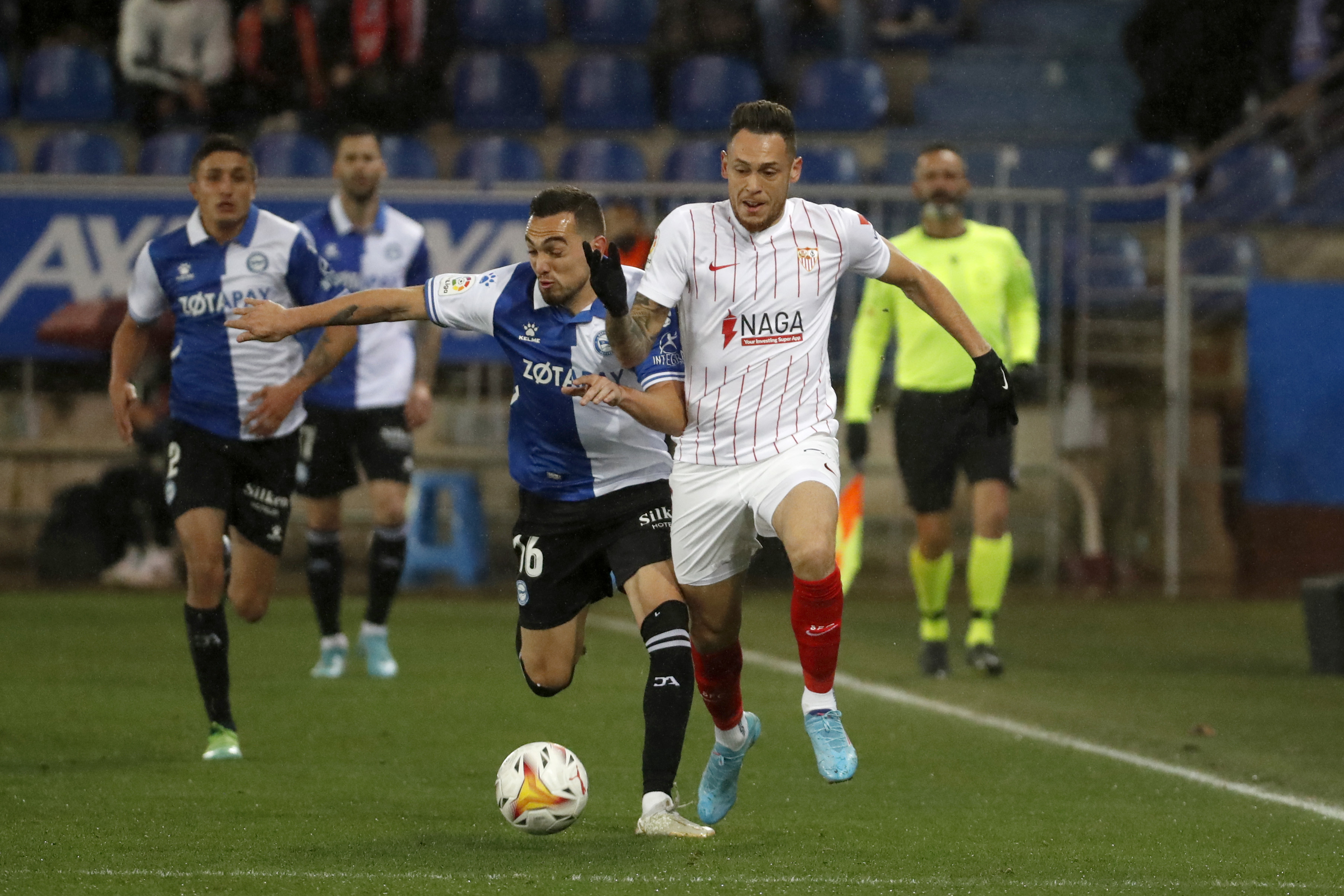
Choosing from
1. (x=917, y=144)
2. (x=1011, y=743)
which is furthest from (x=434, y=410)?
(x=1011, y=743)

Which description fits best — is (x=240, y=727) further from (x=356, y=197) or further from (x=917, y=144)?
(x=917, y=144)

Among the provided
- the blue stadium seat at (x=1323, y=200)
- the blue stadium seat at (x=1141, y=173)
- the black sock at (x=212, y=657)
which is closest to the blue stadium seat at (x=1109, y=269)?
the blue stadium seat at (x=1141, y=173)

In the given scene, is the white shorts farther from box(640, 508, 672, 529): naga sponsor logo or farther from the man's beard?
the man's beard

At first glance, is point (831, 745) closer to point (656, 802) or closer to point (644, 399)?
point (656, 802)

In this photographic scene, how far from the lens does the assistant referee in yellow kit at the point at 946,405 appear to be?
10062 mm

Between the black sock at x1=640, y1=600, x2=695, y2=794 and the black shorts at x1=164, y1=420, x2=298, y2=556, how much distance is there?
7.28 ft

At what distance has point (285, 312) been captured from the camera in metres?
5.92

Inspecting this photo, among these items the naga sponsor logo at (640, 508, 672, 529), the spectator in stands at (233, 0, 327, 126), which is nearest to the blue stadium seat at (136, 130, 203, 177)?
the spectator in stands at (233, 0, 327, 126)

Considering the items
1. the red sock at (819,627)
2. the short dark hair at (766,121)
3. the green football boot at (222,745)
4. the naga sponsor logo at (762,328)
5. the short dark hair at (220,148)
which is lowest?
the green football boot at (222,745)

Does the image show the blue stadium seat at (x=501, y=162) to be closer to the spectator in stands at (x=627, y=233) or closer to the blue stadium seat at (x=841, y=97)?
the blue stadium seat at (x=841, y=97)

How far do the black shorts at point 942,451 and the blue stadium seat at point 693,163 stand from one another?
20.6ft

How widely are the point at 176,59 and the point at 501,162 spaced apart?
2.87 m

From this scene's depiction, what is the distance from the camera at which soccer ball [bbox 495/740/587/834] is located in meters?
5.48

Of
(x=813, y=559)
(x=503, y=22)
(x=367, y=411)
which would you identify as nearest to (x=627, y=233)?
(x=367, y=411)
